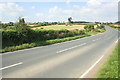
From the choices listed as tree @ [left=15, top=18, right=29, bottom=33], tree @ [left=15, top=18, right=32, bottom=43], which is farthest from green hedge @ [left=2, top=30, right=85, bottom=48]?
tree @ [left=15, top=18, right=29, bottom=33]

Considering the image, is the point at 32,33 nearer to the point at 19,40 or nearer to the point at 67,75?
the point at 19,40

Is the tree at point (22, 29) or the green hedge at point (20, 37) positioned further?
the tree at point (22, 29)

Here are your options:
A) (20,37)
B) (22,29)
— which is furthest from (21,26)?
(20,37)

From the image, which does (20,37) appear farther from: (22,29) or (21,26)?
(21,26)

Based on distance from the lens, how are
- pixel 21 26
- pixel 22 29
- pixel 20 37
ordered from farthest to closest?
pixel 21 26 < pixel 22 29 < pixel 20 37

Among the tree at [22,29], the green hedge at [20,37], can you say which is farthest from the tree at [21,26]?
the green hedge at [20,37]

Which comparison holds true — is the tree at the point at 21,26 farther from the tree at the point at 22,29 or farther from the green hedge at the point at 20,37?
the green hedge at the point at 20,37

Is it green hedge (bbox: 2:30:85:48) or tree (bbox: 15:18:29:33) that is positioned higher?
tree (bbox: 15:18:29:33)

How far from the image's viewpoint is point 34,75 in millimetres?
8414

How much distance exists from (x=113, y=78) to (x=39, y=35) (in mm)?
19788

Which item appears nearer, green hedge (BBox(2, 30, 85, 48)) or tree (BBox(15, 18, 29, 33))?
green hedge (BBox(2, 30, 85, 48))

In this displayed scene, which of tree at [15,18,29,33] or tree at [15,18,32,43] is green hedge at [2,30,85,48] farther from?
tree at [15,18,29,33]

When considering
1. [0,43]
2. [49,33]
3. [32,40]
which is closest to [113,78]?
[0,43]

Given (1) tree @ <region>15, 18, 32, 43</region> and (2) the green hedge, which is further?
(1) tree @ <region>15, 18, 32, 43</region>
